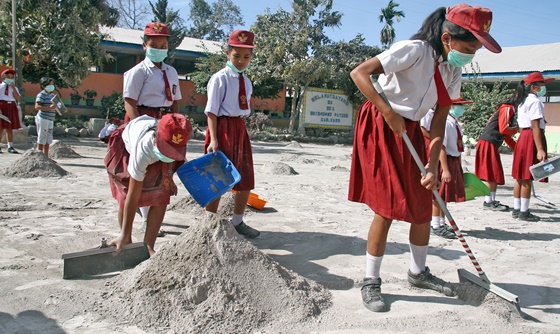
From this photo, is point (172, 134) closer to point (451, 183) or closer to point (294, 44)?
point (451, 183)

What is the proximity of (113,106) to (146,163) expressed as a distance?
18247 millimetres

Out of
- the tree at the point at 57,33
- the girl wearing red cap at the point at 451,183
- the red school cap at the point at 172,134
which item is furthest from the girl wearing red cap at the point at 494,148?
the tree at the point at 57,33

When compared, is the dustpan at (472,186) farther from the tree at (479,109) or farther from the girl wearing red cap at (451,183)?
the tree at (479,109)

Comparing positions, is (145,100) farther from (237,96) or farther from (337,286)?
(337,286)

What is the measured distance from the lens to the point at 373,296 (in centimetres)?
298

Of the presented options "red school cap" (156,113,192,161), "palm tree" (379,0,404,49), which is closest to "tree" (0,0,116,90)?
"red school cap" (156,113,192,161)

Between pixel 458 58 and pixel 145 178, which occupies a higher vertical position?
pixel 458 58

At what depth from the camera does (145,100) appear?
13.9ft

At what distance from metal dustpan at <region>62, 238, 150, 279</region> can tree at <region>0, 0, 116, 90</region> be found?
41.4 feet

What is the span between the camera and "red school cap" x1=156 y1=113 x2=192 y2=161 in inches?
123

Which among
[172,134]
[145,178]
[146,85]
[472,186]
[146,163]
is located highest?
[146,85]

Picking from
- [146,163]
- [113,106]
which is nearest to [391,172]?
[146,163]

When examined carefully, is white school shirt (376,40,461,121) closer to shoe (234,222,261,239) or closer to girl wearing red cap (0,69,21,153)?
shoe (234,222,261,239)

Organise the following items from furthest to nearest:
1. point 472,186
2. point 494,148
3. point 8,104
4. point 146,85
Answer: point 8,104
point 494,148
point 472,186
point 146,85
